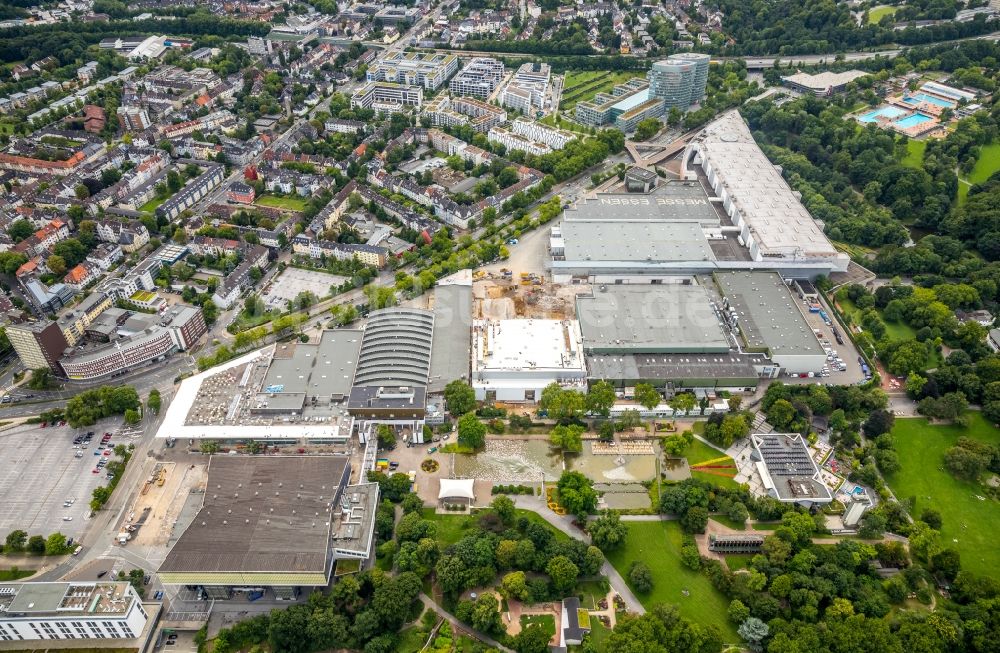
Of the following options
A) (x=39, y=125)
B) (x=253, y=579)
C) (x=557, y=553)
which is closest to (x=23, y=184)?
(x=39, y=125)

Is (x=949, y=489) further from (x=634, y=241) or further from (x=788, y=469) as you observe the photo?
(x=634, y=241)

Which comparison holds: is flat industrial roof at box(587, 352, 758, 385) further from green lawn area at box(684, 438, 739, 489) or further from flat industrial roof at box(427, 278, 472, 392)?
flat industrial roof at box(427, 278, 472, 392)

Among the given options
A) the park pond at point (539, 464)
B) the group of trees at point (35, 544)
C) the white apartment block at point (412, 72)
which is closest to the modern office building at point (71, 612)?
the group of trees at point (35, 544)

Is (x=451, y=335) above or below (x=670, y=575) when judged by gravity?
above

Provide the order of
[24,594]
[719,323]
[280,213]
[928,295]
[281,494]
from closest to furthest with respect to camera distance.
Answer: [24,594] → [281,494] → [719,323] → [928,295] → [280,213]

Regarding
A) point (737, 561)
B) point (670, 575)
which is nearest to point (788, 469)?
point (737, 561)

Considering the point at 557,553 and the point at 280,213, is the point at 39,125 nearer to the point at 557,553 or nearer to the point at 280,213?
the point at 280,213
